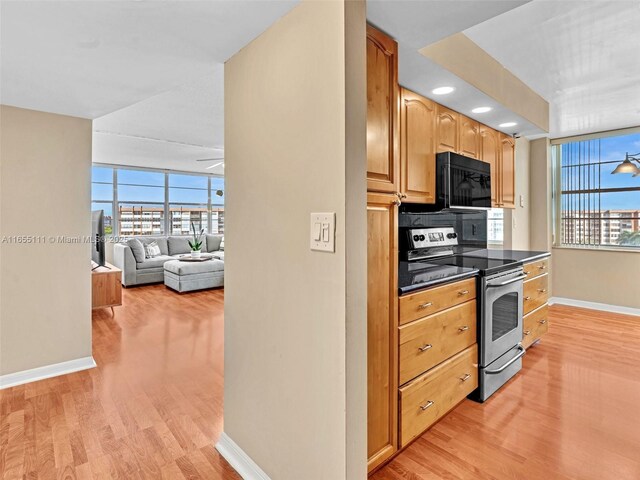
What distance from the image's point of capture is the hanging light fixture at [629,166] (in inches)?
160

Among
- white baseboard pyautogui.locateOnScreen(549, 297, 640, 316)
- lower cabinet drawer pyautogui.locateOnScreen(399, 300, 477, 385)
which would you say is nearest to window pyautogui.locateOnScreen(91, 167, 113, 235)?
lower cabinet drawer pyautogui.locateOnScreen(399, 300, 477, 385)

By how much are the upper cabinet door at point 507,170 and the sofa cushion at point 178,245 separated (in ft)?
19.8

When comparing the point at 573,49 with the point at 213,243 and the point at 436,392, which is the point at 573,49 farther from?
the point at 213,243

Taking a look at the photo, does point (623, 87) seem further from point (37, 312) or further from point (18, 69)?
point (37, 312)

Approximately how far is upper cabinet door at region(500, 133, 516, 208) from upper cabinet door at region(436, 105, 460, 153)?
102cm

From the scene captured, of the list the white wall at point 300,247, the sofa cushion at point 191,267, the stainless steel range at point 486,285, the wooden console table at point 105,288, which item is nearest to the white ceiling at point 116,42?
the white wall at point 300,247

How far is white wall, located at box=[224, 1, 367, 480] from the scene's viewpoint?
1.19 meters

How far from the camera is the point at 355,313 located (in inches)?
48.1

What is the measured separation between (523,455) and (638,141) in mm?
4318

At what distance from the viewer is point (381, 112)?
1626mm

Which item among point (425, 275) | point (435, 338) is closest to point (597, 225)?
point (425, 275)

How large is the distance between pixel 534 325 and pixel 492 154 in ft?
5.26

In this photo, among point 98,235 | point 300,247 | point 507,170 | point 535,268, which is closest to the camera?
point 300,247

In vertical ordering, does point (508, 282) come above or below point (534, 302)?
above
